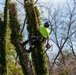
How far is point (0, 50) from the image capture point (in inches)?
586

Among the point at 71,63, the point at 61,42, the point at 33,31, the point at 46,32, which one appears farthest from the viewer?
the point at 71,63

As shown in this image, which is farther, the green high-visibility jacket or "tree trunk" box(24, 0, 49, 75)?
"tree trunk" box(24, 0, 49, 75)

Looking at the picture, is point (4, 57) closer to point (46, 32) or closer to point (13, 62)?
point (46, 32)

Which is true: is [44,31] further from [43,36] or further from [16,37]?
[16,37]

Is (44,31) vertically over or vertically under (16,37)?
over

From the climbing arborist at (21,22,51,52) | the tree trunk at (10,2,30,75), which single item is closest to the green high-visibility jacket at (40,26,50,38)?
the climbing arborist at (21,22,51,52)

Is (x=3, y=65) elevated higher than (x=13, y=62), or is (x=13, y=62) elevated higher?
(x=3, y=65)

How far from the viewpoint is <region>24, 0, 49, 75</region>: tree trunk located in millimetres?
12539

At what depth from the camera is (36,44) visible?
12688mm

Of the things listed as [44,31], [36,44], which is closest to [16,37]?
[36,44]

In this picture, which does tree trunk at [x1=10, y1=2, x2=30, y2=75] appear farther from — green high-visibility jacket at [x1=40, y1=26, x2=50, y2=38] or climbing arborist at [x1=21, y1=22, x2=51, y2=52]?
green high-visibility jacket at [x1=40, y1=26, x2=50, y2=38]

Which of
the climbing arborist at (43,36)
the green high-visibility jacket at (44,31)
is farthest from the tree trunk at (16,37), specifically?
the green high-visibility jacket at (44,31)

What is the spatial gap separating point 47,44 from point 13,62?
40.6 feet

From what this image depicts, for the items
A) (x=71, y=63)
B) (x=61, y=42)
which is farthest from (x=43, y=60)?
(x=71, y=63)
